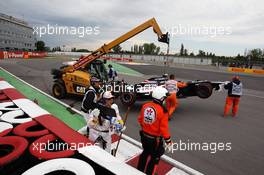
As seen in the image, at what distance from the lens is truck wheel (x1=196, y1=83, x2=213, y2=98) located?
Answer: 6.42m

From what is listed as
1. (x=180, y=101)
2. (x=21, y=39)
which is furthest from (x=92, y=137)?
(x=21, y=39)

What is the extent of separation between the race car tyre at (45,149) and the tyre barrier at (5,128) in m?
0.74

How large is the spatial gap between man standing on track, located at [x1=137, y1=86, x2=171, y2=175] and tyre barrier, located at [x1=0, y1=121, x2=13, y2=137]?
2.47 m

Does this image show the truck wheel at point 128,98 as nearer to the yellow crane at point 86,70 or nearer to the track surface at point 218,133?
the track surface at point 218,133

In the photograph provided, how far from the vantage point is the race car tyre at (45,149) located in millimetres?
2623

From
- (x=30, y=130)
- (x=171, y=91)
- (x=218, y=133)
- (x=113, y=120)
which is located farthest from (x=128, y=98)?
(x=30, y=130)

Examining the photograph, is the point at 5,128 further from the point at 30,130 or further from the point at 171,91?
the point at 171,91

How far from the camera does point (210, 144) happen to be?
4.56 m

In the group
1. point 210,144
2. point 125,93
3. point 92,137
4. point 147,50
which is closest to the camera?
point 92,137

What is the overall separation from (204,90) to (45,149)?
5472mm

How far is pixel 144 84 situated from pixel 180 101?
3.05 metres

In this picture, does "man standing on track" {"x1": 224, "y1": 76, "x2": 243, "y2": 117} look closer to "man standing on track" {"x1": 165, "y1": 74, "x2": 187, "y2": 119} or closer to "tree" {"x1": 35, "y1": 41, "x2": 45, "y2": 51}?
"man standing on track" {"x1": 165, "y1": 74, "x2": 187, "y2": 119}

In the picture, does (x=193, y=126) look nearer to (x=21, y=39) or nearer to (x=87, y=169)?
(x=87, y=169)

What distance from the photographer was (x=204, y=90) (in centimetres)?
649
